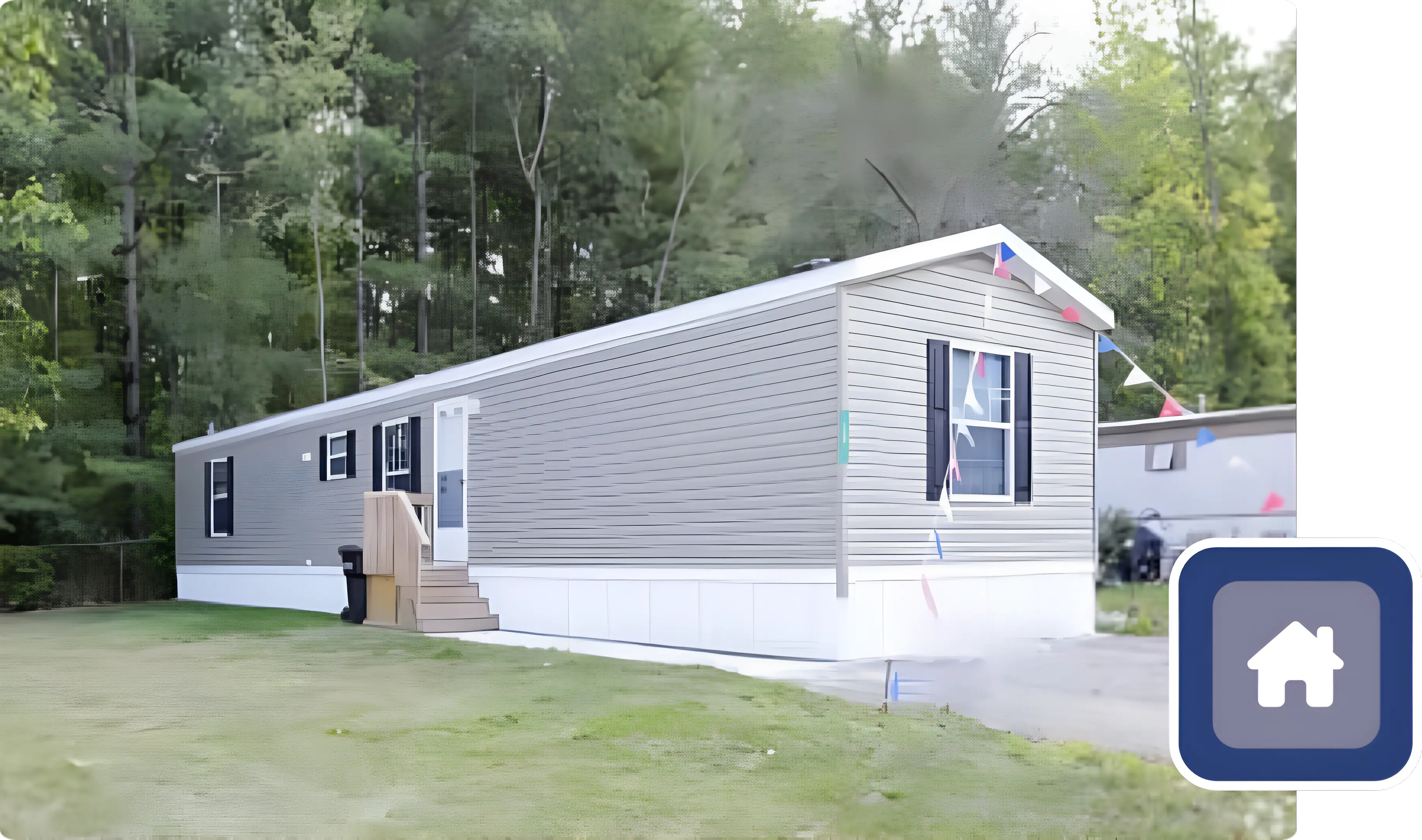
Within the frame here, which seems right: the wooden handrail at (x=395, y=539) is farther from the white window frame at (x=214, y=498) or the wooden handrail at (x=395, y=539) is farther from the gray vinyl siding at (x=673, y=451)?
the white window frame at (x=214, y=498)

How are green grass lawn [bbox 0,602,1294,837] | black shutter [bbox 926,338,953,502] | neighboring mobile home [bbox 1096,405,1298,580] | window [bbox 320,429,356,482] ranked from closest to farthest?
neighboring mobile home [bbox 1096,405,1298,580], green grass lawn [bbox 0,602,1294,837], black shutter [bbox 926,338,953,502], window [bbox 320,429,356,482]

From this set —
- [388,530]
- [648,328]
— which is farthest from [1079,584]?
[388,530]

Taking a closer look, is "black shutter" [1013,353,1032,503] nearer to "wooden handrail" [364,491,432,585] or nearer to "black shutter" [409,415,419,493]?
"wooden handrail" [364,491,432,585]

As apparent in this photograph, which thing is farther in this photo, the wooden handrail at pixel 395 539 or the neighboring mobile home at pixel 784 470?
the wooden handrail at pixel 395 539

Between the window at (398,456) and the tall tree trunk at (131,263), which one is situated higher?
the tall tree trunk at (131,263)

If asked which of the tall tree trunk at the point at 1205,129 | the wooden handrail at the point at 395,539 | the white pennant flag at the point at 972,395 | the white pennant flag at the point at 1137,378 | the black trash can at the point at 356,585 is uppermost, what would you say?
the tall tree trunk at the point at 1205,129

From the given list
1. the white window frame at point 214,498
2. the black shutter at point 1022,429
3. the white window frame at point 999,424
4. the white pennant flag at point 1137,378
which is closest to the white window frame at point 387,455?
the white window frame at point 214,498

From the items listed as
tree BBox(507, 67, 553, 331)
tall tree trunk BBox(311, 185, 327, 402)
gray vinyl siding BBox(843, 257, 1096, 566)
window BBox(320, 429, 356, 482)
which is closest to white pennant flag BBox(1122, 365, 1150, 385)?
gray vinyl siding BBox(843, 257, 1096, 566)

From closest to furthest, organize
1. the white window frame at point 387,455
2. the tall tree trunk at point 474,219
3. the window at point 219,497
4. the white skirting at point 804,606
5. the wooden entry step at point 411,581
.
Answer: the white skirting at point 804,606, the tall tree trunk at point 474,219, the wooden entry step at point 411,581, the white window frame at point 387,455, the window at point 219,497

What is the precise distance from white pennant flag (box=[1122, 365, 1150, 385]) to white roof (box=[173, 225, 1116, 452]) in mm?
177

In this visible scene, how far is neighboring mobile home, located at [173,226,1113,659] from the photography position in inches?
167

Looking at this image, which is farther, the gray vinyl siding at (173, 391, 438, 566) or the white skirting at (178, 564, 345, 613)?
the white skirting at (178, 564, 345, 613)

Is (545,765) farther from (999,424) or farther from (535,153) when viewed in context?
(535,153)

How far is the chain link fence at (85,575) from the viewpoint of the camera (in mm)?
14492
